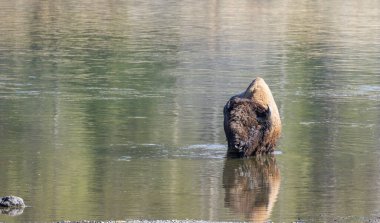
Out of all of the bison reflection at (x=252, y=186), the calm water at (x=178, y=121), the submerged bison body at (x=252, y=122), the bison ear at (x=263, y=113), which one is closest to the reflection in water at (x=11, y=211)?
the calm water at (x=178, y=121)

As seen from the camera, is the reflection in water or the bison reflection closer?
the reflection in water

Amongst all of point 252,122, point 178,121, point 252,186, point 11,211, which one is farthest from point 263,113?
point 11,211

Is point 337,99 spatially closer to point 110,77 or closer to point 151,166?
point 110,77

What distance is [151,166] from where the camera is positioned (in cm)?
2417

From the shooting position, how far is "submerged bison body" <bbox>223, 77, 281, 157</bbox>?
24.3 m

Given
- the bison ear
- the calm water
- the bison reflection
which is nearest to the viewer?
the bison reflection

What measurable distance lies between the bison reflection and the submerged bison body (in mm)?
283

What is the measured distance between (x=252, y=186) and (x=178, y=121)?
26.0 feet

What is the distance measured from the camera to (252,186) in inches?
892

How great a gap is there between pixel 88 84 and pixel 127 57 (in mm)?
7902

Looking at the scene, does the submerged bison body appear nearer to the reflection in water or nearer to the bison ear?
the bison ear

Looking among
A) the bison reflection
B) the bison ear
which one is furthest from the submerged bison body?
the bison reflection

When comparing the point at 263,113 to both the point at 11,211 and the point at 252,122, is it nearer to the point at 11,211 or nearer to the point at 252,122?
the point at 252,122

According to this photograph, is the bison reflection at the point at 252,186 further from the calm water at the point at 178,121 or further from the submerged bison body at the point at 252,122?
the submerged bison body at the point at 252,122
